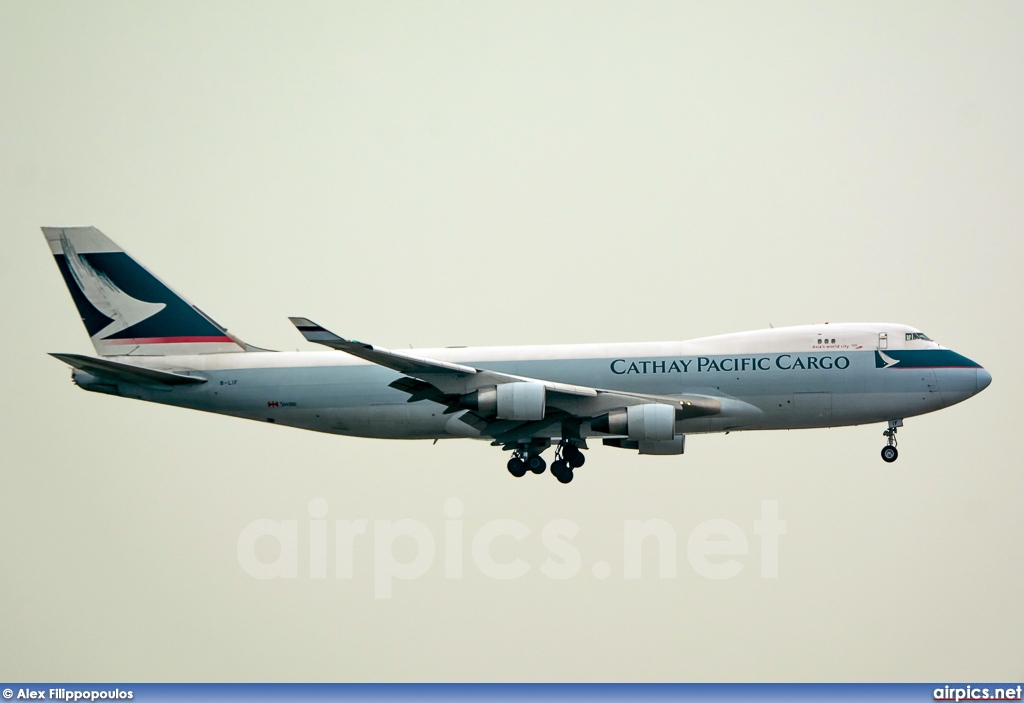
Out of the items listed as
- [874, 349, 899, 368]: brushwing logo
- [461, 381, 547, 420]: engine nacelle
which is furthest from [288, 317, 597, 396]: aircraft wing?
[874, 349, 899, 368]: brushwing logo

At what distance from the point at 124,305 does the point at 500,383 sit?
16.6 meters

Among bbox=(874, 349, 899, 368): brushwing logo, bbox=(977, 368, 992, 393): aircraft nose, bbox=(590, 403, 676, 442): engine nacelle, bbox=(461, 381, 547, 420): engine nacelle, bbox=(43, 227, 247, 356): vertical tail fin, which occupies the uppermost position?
bbox=(43, 227, 247, 356): vertical tail fin

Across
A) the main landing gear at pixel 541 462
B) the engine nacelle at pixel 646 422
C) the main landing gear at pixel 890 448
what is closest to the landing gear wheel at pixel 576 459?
the main landing gear at pixel 541 462

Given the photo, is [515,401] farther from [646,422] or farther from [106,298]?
[106,298]

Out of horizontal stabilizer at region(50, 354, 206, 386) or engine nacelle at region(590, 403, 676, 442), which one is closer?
engine nacelle at region(590, 403, 676, 442)

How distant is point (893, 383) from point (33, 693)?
102ft

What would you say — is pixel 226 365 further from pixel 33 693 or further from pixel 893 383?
pixel 893 383

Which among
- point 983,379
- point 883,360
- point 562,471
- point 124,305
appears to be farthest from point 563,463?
point 124,305

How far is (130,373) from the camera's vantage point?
49.0 m

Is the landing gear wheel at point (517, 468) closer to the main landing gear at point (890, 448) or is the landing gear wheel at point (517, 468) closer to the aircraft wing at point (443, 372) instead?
the aircraft wing at point (443, 372)

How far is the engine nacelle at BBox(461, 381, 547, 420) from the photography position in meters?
44.8

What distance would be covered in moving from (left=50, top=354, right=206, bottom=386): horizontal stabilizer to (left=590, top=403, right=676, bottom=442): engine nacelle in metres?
15.8

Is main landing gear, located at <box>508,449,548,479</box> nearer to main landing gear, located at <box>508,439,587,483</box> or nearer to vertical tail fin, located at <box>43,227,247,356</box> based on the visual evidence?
main landing gear, located at <box>508,439,587,483</box>

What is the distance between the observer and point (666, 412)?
4528 cm
